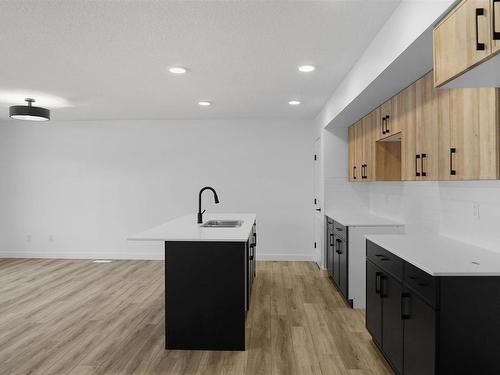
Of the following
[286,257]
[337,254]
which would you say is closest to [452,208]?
[337,254]

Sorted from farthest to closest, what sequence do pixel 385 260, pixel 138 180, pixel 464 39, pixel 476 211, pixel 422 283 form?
Answer: 1. pixel 138 180
2. pixel 476 211
3. pixel 385 260
4. pixel 422 283
5. pixel 464 39

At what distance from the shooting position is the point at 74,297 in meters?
4.45

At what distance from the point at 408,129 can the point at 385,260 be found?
46.0 inches

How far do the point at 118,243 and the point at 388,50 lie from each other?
5.65 m

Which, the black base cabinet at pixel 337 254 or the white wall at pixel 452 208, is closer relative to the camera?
the white wall at pixel 452 208

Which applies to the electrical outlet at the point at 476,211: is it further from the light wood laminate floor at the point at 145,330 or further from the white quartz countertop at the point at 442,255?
the light wood laminate floor at the point at 145,330

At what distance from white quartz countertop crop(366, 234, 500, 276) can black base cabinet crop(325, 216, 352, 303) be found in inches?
46.8

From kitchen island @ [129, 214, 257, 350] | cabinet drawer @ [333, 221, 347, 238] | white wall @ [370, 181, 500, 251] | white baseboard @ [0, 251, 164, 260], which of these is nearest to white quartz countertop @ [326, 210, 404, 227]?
cabinet drawer @ [333, 221, 347, 238]

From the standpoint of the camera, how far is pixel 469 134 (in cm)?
221

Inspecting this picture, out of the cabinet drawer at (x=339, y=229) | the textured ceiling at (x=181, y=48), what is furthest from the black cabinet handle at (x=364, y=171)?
the textured ceiling at (x=181, y=48)

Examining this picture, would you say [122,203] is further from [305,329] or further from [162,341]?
[305,329]

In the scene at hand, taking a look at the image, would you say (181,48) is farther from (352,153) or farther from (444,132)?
(352,153)

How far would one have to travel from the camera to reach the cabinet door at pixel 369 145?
13.7 feet

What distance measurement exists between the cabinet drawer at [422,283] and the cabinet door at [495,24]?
1.11 metres
